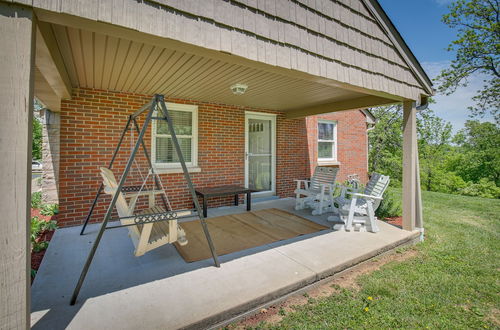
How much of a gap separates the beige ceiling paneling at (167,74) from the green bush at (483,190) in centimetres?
1713

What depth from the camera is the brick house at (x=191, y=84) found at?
1427mm

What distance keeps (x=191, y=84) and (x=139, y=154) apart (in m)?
1.74

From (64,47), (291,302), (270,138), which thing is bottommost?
(291,302)

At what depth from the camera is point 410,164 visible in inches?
156

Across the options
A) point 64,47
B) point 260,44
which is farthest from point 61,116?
point 260,44

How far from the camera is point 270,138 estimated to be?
6.68 m

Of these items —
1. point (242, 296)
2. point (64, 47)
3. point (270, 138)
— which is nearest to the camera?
point (242, 296)

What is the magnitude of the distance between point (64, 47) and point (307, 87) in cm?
327

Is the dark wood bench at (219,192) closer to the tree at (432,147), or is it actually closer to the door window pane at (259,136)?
the door window pane at (259,136)

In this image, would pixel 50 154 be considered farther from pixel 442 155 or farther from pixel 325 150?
pixel 442 155

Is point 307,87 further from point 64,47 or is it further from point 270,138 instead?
point 64,47

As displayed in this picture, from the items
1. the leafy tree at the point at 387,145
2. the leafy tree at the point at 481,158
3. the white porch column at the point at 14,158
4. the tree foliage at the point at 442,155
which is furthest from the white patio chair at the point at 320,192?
the leafy tree at the point at 481,158

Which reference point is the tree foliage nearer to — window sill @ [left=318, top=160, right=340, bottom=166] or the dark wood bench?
window sill @ [left=318, top=160, right=340, bottom=166]

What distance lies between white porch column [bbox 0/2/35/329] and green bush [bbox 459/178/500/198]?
21343mm
